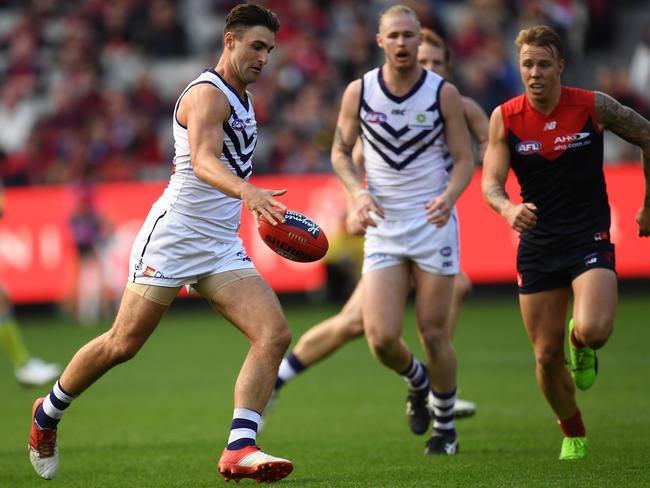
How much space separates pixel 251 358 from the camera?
6.58 metres

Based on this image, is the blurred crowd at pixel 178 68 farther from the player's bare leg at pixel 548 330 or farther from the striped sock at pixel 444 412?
the player's bare leg at pixel 548 330

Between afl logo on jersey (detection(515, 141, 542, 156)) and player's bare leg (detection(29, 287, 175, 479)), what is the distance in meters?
2.37

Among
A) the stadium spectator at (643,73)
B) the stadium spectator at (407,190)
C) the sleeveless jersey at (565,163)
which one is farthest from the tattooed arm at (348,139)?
the stadium spectator at (643,73)

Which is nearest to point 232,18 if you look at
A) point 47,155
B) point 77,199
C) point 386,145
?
point 386,145

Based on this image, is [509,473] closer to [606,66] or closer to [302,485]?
[302,485]

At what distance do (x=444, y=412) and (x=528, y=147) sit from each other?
1.94 m

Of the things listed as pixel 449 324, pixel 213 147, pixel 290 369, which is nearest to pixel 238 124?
pixel 213 147

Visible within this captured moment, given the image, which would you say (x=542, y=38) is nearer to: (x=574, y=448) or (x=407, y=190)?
(x=407, y=190)

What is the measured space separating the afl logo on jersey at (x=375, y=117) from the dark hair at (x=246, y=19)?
1.70 m

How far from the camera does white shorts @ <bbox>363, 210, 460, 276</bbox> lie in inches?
317

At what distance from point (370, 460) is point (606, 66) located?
17.0 m

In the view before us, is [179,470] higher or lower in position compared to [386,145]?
lower

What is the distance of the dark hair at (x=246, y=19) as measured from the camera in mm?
6609

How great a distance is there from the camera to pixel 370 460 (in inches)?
298
